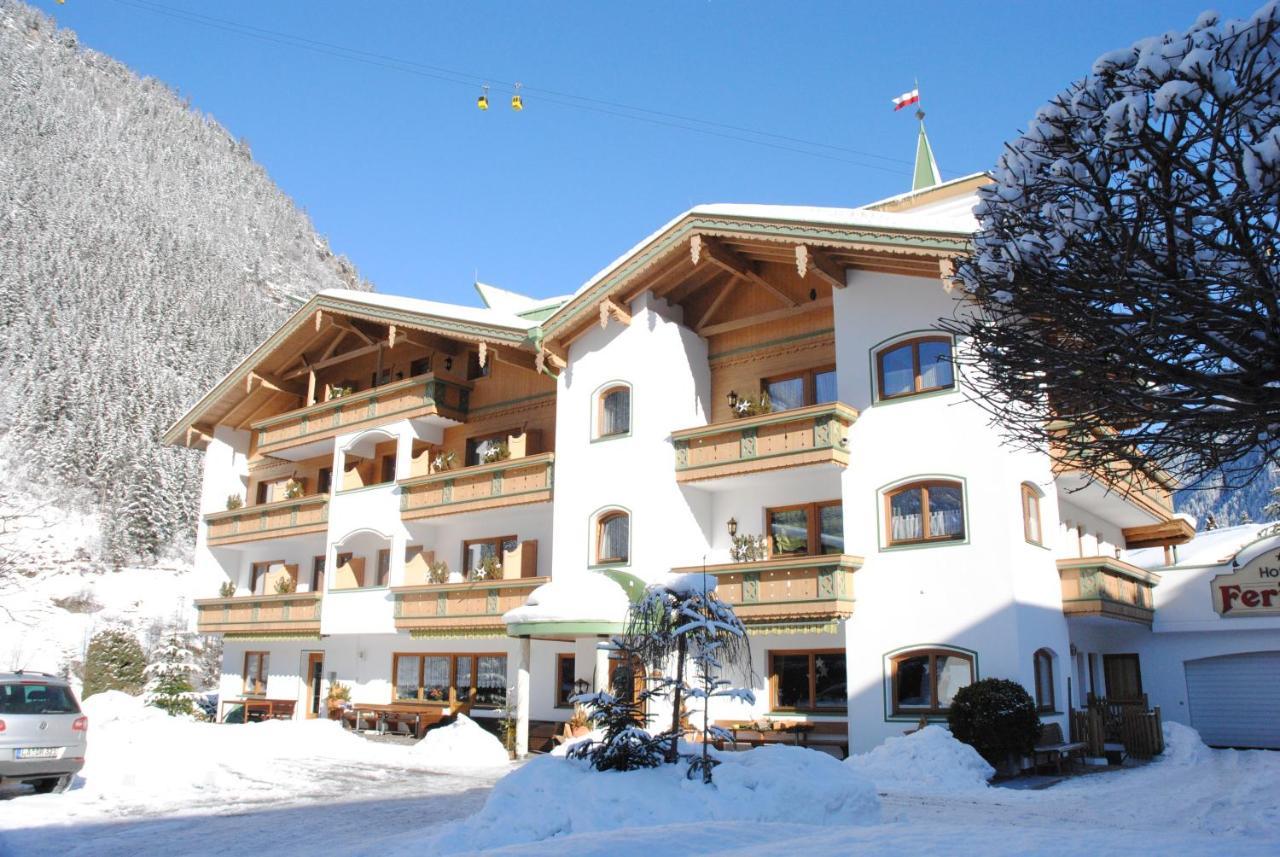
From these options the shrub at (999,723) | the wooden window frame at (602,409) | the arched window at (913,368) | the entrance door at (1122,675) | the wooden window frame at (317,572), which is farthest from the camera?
the wooden window frame at (317,572)

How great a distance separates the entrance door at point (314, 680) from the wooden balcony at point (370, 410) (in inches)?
270

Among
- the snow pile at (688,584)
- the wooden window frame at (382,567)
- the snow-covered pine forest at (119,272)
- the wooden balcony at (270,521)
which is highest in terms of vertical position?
the snow-covered pine forest at (119,272)

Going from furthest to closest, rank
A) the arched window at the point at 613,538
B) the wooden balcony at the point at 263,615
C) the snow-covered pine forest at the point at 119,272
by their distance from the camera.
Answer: the snow-covered pine forest at the point at 119,272 → the wooden balcony at the point at 263,615 → the arched window at the point at 613,538

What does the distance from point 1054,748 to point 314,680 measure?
23.4 metres

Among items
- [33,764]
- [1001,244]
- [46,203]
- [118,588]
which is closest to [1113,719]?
[1001,244]

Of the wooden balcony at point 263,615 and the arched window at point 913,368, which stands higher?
the arched window at point 913,368

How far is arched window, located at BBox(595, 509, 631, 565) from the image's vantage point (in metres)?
24.6

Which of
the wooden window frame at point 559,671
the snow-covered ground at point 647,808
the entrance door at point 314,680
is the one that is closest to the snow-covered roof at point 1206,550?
the snow-covered ground at point 647,808

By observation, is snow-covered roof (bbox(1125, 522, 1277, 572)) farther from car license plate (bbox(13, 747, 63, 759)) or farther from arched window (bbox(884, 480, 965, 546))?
car license plate (bbox(13, 747, 63, 759))

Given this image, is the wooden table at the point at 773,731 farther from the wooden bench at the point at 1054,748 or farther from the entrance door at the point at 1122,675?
the entrance door at the point at 1122,675

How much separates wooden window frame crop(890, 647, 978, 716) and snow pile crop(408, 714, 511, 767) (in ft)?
26.6

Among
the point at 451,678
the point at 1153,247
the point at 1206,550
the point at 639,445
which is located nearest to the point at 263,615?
the point at 451,678

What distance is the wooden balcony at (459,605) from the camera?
26.3 meters

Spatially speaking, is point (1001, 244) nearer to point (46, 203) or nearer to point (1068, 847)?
point (1068, 847)
